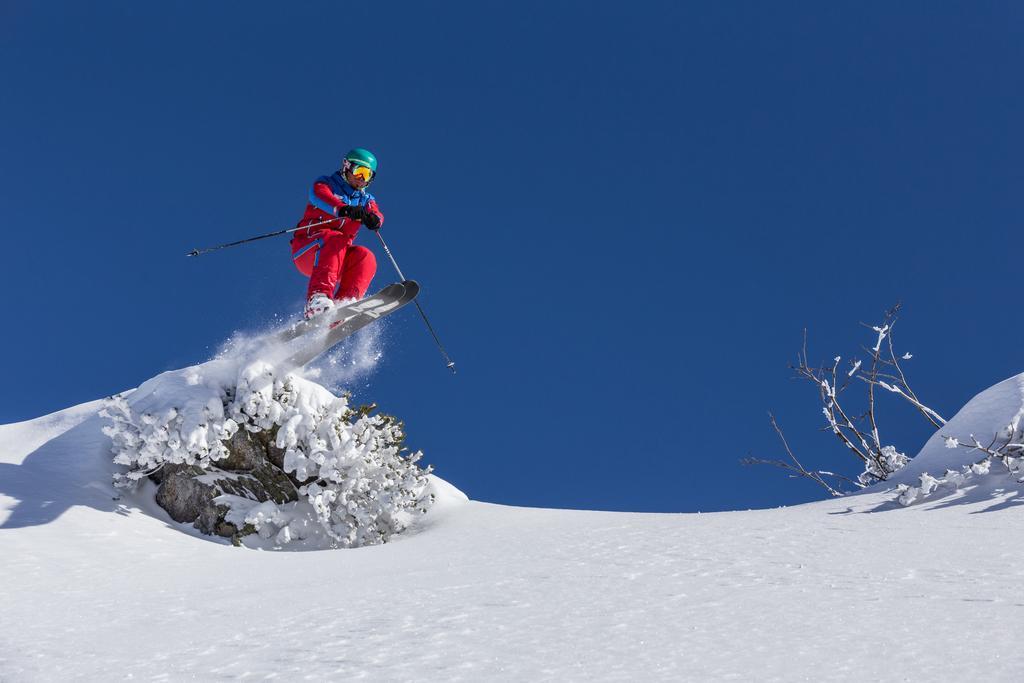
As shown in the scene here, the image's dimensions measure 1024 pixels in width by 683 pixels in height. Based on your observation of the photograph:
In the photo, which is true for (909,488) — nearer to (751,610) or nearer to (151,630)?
(751,610)

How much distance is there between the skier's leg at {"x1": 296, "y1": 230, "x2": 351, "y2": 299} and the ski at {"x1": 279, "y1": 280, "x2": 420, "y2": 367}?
32cm

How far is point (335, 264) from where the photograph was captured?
8.53 m

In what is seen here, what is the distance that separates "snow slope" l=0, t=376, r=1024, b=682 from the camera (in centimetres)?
238

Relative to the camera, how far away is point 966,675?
2.06 metres

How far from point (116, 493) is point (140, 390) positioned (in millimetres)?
1405

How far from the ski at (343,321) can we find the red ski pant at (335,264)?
251mm

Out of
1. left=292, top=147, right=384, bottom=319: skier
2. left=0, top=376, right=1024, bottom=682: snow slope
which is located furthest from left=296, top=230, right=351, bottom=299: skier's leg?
left=0, top=376, right=1024, bottom=682: snow slope

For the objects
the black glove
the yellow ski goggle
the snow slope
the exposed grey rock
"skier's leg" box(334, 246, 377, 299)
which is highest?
the yellow ski goggle

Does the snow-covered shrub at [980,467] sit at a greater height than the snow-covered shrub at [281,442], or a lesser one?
lesser

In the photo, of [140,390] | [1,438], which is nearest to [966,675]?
[140,390]

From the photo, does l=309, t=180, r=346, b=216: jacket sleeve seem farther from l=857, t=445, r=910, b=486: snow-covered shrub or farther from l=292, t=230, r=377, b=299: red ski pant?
l=857, t=445, r=910, b=486: snow-covered shrub

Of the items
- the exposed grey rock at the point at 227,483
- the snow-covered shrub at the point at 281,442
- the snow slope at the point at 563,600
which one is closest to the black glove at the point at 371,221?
the snow-covered shrub at the point at 281,442

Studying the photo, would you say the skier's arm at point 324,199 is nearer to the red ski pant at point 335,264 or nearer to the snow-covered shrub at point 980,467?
the red ski pant at point 335,264

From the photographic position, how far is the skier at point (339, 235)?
333 inches
